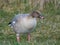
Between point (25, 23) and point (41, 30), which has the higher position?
point (25, 23)

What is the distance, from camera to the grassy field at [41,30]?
6691 millimetres

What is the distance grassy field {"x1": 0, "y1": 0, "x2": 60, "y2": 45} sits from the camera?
6.69 meters

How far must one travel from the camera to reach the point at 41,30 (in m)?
8.07

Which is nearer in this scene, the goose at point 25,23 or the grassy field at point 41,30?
the goose at point 25,23

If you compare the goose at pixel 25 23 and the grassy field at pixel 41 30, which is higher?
the goose at pixel 25 23

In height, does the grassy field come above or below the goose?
below

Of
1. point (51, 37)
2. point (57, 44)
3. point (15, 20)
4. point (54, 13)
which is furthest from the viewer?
point (54, 13)

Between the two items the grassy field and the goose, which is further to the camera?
the grassy field

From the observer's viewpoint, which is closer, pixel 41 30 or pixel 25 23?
pixel 25 23

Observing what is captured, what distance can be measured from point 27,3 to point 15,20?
10.7ft

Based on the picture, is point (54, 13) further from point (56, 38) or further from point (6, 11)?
point (56, 38)

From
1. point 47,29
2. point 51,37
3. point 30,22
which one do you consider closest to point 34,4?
point 47,29

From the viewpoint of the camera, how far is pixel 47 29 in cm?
814

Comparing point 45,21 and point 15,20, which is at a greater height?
point 15,20
